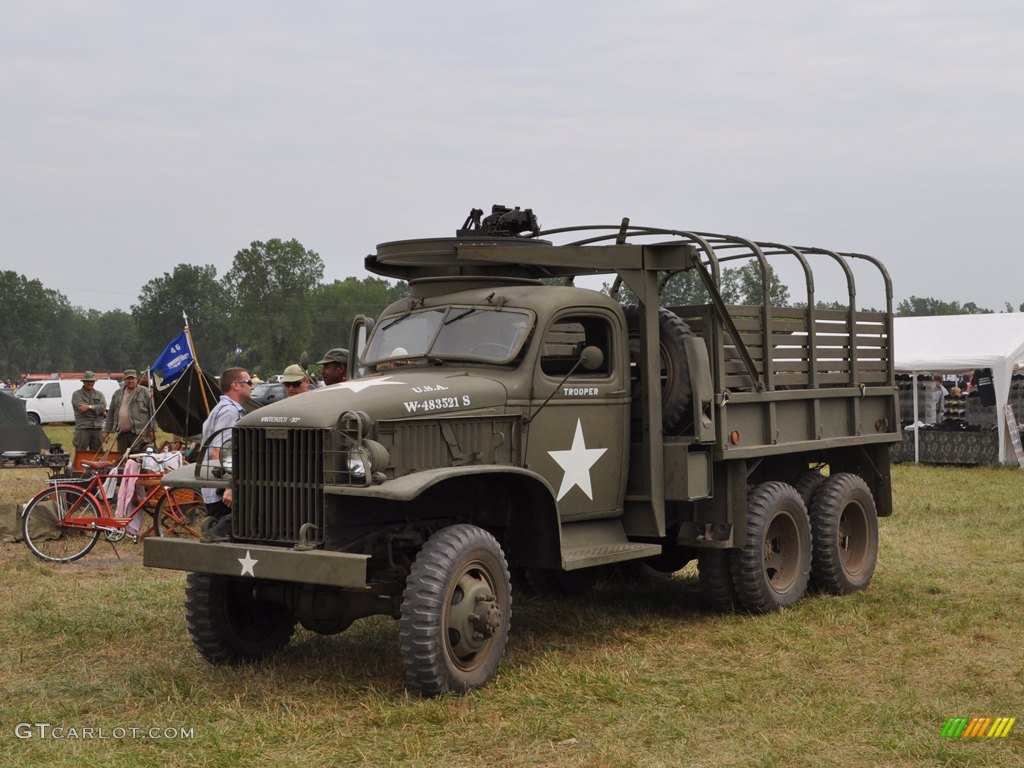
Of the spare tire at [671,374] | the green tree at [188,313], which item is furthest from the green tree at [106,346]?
the spare tire at [671,374]

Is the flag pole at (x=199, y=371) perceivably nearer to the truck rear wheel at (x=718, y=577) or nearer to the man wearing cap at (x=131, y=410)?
the man wearing cap at (x=131, y=410)

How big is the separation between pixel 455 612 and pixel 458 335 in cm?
187

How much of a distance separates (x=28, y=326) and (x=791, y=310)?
110 metres

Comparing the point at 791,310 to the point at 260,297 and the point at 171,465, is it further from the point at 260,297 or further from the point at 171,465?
the point at 260,297

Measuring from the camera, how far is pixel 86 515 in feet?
→ 37.9

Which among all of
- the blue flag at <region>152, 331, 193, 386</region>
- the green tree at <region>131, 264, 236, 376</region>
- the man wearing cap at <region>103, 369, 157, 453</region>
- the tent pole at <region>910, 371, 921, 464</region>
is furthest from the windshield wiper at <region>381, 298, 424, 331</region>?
the green tree at <region>131, 264, 236, 376</region>

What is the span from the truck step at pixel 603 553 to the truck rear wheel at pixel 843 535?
6.63 ft

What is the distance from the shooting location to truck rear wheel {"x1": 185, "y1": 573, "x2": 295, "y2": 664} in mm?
7055

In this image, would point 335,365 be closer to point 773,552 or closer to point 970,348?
point 773,552

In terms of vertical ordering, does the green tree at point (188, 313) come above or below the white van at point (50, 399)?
above

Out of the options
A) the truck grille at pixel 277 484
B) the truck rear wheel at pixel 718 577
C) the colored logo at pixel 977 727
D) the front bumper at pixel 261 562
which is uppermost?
the truck grille at pixel 277 484

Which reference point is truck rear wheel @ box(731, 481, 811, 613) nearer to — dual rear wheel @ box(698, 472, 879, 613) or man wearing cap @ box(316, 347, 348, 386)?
dual rear wheel @ box(698, 472, 879, 613)

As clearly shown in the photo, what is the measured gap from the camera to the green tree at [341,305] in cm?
11062

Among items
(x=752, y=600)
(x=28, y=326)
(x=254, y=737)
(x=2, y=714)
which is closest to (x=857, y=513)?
(x=752, y=600)
